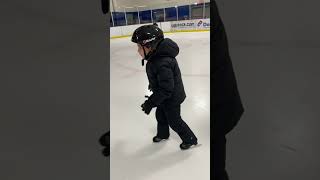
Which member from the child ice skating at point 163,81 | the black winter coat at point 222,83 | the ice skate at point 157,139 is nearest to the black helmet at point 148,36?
the child ice skating at point 163,81

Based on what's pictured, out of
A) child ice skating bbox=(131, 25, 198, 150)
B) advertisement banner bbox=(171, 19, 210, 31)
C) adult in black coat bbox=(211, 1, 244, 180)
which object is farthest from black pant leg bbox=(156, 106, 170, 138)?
advertisement banner bbox=(171, 19, 210, 31)

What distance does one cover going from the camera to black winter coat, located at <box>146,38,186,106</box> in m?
0.85

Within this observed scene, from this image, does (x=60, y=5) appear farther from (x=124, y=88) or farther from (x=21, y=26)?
(x=124, y=88)

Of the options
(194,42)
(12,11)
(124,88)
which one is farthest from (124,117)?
(12,11)

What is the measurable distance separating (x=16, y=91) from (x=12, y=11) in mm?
278

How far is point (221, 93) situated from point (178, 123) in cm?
16

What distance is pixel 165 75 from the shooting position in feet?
2.78

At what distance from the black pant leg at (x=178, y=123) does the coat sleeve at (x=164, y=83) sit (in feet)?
0.12

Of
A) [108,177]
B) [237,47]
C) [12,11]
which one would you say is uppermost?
[12,11]

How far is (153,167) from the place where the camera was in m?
0.86

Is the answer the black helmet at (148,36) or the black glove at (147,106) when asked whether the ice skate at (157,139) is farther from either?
the black helmet at (148,36)

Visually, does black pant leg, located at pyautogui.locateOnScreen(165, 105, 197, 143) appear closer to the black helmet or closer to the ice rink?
the ice rink

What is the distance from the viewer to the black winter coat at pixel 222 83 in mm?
865

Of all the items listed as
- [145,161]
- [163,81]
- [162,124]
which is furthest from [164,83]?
[145,161]
